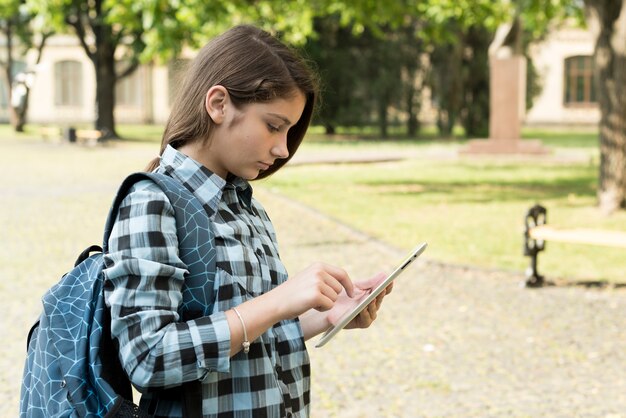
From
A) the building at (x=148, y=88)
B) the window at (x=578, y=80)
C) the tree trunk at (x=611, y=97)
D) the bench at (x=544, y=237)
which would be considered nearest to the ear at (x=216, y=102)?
the bench at (x=544, y=237)

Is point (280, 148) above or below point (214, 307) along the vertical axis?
above

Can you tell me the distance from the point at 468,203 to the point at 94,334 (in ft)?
43.1

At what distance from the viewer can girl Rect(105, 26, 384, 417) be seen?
1755 millimetres

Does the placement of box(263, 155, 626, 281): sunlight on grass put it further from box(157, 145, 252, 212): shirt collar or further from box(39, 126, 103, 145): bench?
box(39, 126, 103, 145): bench

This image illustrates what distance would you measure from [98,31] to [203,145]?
35283 millimetres

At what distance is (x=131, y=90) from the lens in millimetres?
55156

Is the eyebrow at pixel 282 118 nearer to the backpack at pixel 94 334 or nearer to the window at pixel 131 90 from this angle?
the backpack at pixel 94 334

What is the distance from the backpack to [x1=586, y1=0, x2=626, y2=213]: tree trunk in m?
12.2

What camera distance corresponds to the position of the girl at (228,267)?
175 centimetres

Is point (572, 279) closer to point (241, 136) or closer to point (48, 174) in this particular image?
point (241, 136)

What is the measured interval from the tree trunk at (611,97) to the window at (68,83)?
4622 cm

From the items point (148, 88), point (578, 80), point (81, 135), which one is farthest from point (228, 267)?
point (148, 88)

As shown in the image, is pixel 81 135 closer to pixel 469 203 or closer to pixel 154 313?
pixel 469 203

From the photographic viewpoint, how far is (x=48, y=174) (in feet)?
66.0
